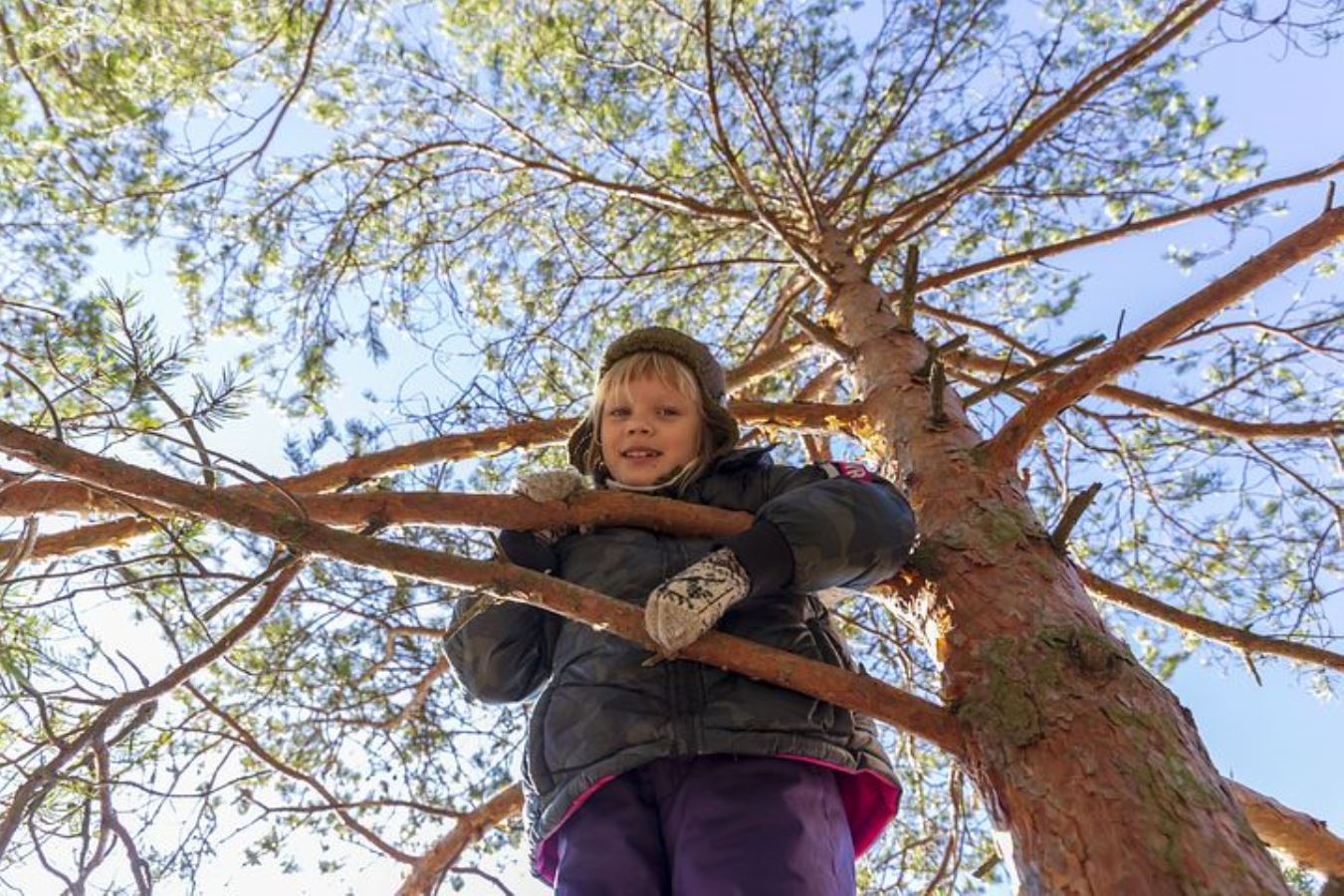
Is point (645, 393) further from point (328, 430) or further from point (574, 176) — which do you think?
point (574, 176)

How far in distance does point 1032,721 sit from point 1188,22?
9.02ft

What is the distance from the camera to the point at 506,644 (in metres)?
1.62

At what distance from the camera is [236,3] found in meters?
3.54

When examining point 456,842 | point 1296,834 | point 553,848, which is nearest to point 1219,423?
point 1296,834

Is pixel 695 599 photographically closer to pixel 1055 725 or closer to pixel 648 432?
pixel 1055 725

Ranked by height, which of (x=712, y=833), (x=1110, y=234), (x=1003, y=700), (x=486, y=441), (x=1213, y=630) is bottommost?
(x=712, y=833)

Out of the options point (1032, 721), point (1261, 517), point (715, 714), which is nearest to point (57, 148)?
point (715, 714)

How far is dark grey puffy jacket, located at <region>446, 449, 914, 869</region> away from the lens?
4.36ft

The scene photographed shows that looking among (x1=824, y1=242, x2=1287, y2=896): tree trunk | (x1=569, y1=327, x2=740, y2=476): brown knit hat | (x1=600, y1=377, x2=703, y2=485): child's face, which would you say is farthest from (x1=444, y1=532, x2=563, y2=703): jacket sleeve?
(x1=824, y1=242, x2=1287, y2=896): tree trunk

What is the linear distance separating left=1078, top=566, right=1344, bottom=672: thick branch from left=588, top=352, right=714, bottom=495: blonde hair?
1.07m

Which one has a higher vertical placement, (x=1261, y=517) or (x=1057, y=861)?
(x=1261, y=517)

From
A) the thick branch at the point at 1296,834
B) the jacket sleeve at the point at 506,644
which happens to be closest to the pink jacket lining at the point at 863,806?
the jacket sleeve at the point at 506,644

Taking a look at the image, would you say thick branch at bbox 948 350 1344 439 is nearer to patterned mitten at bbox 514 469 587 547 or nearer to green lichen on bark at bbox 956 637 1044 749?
green lichen on bark at bbox 956 637 1044 749

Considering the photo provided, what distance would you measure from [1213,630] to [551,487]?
174 centimetres
